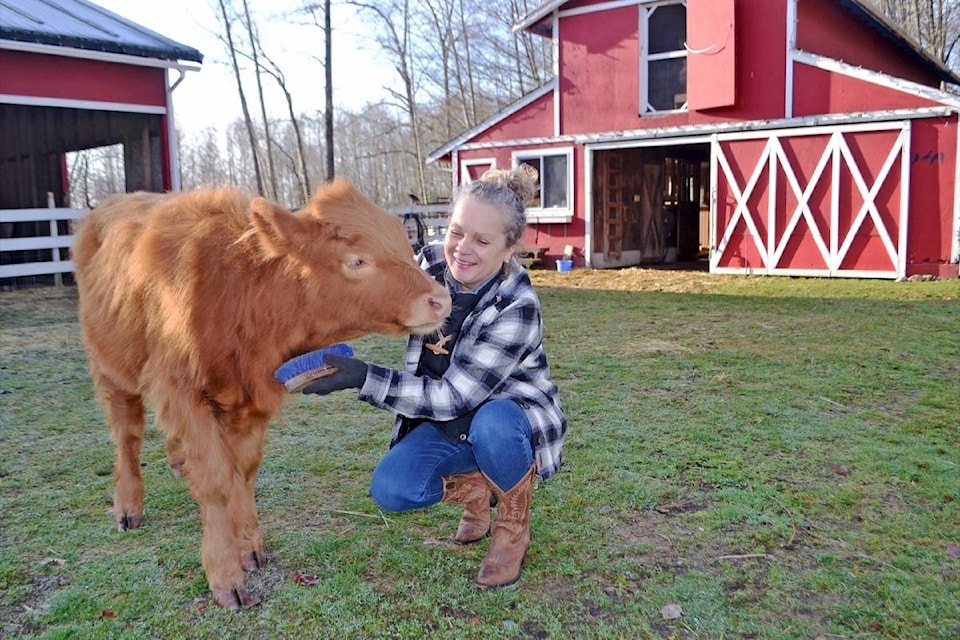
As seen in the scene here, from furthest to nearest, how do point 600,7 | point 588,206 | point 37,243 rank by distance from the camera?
1. point 588,206
2. point 600,7
3. point 37,243

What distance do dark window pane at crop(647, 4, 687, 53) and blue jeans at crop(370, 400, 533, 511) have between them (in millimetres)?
12399

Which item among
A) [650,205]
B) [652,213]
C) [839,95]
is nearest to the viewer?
[839,95]

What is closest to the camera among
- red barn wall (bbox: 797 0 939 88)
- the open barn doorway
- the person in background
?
the person in background

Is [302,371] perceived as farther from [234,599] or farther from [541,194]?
[541,194]

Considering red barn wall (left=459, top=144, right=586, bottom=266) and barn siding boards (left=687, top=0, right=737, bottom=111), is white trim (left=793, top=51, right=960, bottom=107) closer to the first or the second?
barn siding boards (left=687, top=0, right=737, bottom=111)

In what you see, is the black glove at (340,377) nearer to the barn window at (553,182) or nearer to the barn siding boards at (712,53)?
the barn siding boards at (712,53)

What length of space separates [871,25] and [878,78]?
165 inches

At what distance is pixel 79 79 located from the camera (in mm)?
11328

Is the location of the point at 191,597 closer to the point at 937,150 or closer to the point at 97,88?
the point at 97,88

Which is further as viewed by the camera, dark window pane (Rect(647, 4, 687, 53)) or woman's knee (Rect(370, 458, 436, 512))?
dark window pane (Rect(647, 4, 687, 53))

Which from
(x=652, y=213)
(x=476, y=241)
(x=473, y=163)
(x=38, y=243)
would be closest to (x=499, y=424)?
(x=476, y=241)

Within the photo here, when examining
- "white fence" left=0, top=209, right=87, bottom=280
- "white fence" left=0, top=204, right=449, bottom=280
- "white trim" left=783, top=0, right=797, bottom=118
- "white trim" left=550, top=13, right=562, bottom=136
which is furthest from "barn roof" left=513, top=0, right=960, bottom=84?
"white fence" left=0, top=209, right=87, bottom=280

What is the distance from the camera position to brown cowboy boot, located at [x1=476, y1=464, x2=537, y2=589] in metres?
2.68

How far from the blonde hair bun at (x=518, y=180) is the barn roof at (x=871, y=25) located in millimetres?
12022
